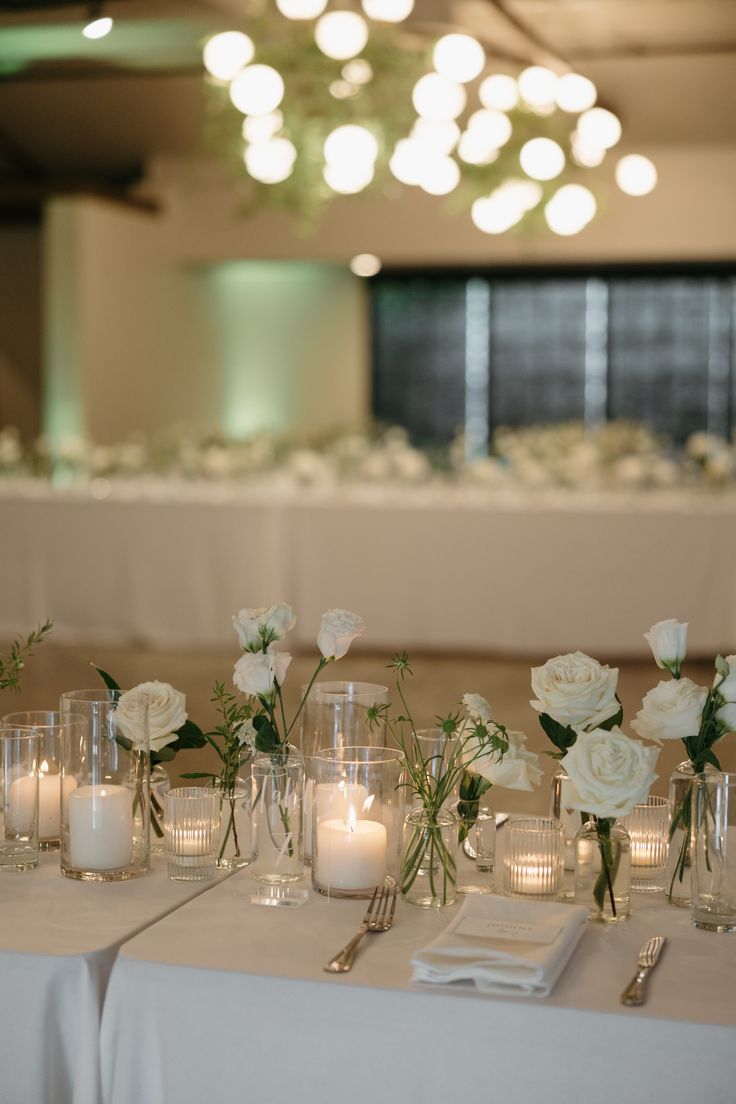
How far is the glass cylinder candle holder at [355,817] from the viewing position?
1.38m

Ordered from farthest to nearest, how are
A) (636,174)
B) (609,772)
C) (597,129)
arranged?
1. (636,174)
2. (597,129)
3. (609,772)

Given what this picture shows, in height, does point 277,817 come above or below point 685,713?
below

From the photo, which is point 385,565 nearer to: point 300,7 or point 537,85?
point 537,85

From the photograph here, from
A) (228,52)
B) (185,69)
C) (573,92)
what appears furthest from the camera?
(185,69)

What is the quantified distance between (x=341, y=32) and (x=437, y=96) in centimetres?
45

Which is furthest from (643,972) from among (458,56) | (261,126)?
(261,126)

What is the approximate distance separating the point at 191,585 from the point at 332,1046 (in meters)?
5.18

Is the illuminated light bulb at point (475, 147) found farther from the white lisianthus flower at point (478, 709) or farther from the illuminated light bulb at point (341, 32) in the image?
the white lisianthus flower at point (478, 709)

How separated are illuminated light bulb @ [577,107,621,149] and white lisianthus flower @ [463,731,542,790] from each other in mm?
4684

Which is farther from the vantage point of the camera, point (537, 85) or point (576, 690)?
point (537, 85)

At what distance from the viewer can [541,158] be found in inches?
Result: 223

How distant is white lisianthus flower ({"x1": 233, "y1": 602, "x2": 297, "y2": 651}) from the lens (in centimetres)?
148

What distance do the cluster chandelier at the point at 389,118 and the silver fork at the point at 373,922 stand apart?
4402 millimetres

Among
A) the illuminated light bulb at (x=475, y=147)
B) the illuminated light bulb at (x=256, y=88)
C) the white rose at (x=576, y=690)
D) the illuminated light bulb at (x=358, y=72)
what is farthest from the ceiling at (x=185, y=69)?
the white rose at (x=576, y=690)
